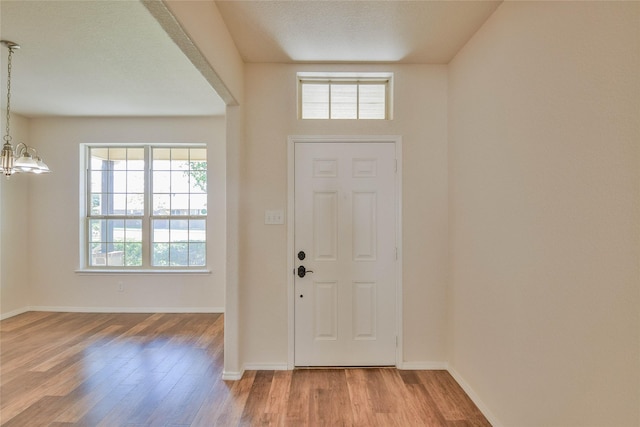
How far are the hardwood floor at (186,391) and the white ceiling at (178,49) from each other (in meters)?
2.79

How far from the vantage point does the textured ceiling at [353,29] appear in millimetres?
2006

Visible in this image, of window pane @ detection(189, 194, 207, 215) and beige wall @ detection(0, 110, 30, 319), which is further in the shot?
window pane @ detection(189, 194, 207, 215)

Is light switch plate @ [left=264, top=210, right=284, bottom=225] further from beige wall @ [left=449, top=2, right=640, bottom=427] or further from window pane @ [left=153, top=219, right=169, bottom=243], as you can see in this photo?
window pane @ [left=153, top=219, right=169, bottom=243]

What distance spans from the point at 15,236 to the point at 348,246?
16.0 feet

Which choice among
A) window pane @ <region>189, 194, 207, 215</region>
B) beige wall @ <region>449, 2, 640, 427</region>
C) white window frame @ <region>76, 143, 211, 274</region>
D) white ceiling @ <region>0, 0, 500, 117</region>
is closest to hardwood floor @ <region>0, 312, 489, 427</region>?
beige wall @ <region>449, 2, 640, 427</region>

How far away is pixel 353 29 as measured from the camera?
223 centimetres

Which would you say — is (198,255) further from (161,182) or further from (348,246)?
(348,246)

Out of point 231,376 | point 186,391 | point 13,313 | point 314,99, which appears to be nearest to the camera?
point 186,391

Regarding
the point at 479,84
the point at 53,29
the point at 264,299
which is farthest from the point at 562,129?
the point at 53,29

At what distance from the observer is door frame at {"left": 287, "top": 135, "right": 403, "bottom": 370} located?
9.01 ft

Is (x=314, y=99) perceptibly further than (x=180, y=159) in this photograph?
No

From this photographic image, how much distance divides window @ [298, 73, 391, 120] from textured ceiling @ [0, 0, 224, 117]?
3.85 ft

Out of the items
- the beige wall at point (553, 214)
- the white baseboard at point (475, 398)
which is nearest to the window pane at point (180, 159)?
the beige wall at point (553, 214)

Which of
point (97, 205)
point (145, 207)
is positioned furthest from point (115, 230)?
point (145, 207)
